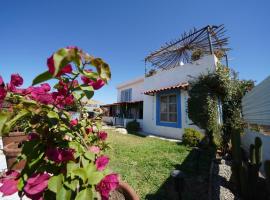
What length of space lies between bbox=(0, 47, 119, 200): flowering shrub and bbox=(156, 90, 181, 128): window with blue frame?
34.7ft

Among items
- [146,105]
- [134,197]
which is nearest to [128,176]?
[134,197]

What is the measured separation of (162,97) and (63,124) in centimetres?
1212

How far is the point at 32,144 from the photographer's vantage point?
39.3 inches

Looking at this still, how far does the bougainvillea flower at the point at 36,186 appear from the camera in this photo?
853 mm

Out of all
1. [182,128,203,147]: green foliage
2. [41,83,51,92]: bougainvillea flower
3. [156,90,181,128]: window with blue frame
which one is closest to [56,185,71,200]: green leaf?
[41,83,51,92]: bougainvillea flower

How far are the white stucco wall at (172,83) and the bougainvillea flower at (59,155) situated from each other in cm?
984

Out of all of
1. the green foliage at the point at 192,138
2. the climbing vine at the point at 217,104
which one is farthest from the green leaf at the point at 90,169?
the green foliage at the point at 192,138

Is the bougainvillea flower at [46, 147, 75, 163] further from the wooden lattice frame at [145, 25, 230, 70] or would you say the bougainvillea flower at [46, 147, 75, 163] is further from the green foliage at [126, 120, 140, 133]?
the green foliage at [126, 120, 140, 133]

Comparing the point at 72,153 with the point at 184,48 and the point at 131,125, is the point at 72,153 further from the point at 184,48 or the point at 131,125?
the point at 131,125

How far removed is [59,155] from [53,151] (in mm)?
42

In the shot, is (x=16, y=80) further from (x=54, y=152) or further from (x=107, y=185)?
(x=107, y=185)

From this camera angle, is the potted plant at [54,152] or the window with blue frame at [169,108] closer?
the potted plant at [54,152]

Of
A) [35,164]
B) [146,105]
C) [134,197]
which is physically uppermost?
[146,105]

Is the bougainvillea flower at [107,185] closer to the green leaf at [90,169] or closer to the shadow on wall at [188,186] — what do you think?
the green leaf at [90,169]
